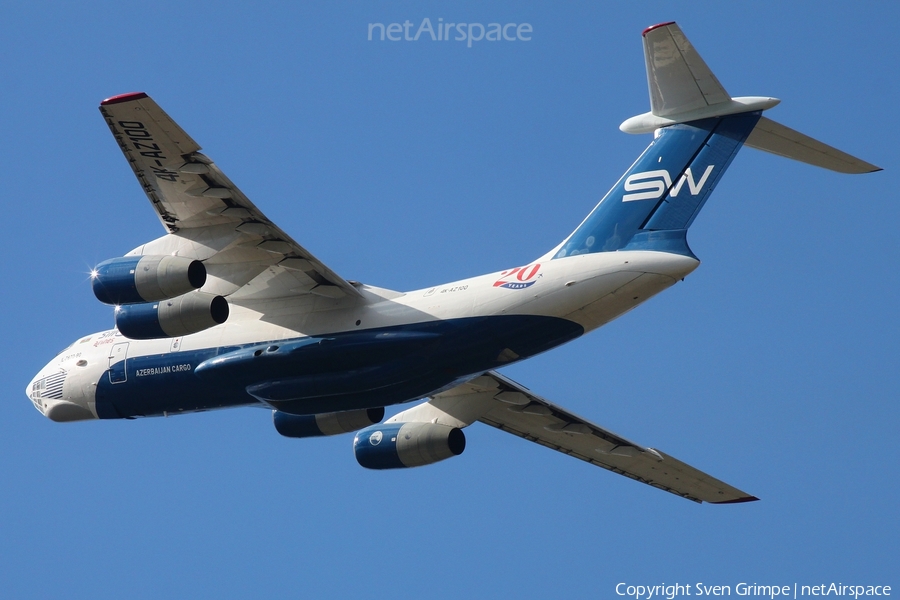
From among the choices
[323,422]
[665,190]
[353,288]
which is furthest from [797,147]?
[323,422]

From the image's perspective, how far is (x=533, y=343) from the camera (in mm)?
16578

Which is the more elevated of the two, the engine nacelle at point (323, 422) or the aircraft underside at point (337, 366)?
the aircraft underside at point (337, 366)

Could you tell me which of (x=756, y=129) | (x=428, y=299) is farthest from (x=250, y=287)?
(x=756, y=129)

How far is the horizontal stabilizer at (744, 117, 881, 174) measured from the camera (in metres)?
16.0

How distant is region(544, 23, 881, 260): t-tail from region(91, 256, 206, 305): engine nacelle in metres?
4.26

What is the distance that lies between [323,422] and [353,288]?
8.67 feet

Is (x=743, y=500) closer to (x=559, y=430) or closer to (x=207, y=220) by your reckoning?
(x=559, y=430)

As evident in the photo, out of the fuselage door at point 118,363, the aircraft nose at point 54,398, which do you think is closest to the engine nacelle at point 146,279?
the fuselage door at point 118,363

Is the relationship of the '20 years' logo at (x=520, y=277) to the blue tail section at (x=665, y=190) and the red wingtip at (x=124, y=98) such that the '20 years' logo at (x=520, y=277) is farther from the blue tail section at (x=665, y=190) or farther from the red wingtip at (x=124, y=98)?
the red wingtip at (x=124, y=98)

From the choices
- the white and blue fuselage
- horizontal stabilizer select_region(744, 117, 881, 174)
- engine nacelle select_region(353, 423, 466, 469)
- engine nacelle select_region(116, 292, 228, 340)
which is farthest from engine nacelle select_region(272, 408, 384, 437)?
horizontal stabilizer select_region(744, 117, 881, 174)

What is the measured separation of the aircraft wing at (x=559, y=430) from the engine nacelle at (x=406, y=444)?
22cm

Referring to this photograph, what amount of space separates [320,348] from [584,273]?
11.4 feet

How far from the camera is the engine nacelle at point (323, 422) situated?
19281 mm

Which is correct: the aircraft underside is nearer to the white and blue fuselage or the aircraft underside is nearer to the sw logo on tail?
the white and blue fuselage
